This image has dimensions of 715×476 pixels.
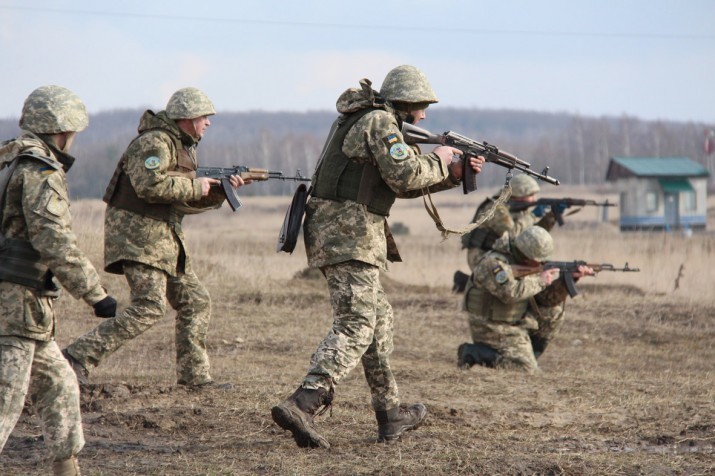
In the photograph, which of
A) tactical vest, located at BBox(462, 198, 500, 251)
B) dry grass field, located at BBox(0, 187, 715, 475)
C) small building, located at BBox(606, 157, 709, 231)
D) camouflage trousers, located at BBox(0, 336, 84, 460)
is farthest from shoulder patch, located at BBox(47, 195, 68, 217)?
small building, located at BBox(606, 157, 709, 231)

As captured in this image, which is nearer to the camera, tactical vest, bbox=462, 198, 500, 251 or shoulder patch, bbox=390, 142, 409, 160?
shoulder patch, bbox=390, 142, 409, 160

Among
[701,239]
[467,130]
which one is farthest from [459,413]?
[467,130]

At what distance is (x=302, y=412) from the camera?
513cm

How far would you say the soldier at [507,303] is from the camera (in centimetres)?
859

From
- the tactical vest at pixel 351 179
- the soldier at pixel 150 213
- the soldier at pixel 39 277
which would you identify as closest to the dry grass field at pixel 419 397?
the soldier at pixel 150 213

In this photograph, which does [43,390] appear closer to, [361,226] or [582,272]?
[361,226]

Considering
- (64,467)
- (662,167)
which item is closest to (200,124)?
(64,467)

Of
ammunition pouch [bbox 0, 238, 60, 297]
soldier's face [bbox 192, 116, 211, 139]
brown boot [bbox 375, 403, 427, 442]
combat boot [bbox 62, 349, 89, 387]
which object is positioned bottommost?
brown boot [bbox 375, 403, 427, 442]

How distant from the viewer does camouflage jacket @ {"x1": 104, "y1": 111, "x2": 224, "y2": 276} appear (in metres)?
6.28

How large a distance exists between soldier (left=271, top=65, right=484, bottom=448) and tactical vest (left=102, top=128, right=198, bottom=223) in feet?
4.46

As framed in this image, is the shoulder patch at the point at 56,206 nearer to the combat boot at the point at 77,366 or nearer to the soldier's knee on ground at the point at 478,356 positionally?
the combat boot at the point at 77,366

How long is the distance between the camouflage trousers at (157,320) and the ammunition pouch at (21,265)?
1.73 m

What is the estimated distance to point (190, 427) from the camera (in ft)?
19.5

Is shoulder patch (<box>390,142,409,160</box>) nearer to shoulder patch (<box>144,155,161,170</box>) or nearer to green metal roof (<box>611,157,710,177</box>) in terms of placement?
shoulder patch (<box>144,155,161,170</box>)
